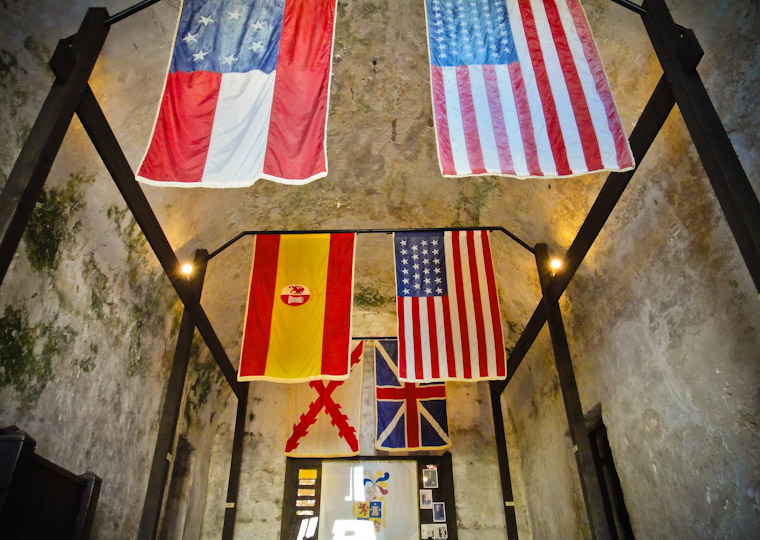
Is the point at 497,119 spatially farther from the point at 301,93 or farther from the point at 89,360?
the point at 89,360

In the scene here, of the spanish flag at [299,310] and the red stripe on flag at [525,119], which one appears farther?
the spanish flag at [299,310]

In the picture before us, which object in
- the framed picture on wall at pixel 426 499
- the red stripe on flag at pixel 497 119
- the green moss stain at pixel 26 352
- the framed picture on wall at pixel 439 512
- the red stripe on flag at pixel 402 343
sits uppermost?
the red stripe on flag at pixel 497 119

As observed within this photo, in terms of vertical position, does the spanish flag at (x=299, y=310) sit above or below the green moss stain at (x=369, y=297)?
below

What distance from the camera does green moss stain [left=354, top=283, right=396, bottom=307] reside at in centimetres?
1100

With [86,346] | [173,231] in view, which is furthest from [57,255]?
[173,231]

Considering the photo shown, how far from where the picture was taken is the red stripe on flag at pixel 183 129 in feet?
12.9

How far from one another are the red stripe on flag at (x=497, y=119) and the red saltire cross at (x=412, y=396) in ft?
19.5

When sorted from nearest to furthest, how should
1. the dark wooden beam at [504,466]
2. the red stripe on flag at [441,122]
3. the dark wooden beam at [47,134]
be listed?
the dark wooden beam at [47,134] → the red stripe on flag at [441,122] → the dark wooden beam at [504,466]

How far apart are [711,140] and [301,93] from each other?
294cm

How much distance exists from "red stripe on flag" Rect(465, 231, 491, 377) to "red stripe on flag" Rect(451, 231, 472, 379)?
14 centimetres

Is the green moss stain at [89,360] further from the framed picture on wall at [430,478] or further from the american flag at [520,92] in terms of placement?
the framed picture on wall at [430,478]

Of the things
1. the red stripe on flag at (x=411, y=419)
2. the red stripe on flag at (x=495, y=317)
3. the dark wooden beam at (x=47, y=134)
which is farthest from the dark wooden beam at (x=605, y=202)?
the dark wooden beam at (x=47, y=134)

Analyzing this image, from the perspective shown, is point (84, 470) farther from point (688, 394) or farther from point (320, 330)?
point (688, 394)

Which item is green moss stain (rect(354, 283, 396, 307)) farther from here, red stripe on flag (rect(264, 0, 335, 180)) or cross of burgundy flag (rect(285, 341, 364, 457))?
red stripe on flag (rect(264, 0, 335, 180))
